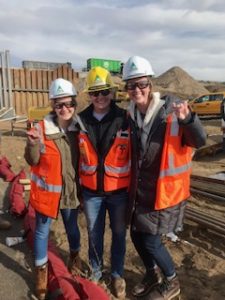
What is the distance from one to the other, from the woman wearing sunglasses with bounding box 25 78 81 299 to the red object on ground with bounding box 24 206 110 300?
0.12 metres

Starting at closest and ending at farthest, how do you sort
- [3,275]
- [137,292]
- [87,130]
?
[87,130], [137,292], [3,275]

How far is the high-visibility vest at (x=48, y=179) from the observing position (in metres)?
3.50

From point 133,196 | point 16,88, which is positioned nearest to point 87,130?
point 133,196

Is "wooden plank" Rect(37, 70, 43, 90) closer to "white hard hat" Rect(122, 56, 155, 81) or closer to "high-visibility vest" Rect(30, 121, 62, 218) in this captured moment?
"high-visibility vest" Rect(30, 121, 62, 218)

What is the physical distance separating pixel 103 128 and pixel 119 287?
5.07 feet

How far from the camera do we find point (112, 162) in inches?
133

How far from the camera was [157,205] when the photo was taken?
3.17m

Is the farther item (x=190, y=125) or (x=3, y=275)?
(x=3, y=275)

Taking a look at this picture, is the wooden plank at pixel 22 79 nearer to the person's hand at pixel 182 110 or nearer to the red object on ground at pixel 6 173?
the red object on ground at pixel 6 173

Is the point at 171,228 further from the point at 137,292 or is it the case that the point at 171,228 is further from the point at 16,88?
the point at 16,88

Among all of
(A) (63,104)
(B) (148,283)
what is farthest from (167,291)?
(A) (63,104)

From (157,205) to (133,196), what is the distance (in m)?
0.27

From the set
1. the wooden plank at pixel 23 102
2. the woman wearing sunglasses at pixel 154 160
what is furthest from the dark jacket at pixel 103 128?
the wooden plank at pixel 23 102

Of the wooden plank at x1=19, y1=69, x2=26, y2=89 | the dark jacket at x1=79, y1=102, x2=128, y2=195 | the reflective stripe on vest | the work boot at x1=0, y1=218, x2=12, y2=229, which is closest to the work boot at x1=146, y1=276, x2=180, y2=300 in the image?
the dark jacket at x1=79, y1=102, x2=128, y2=195
